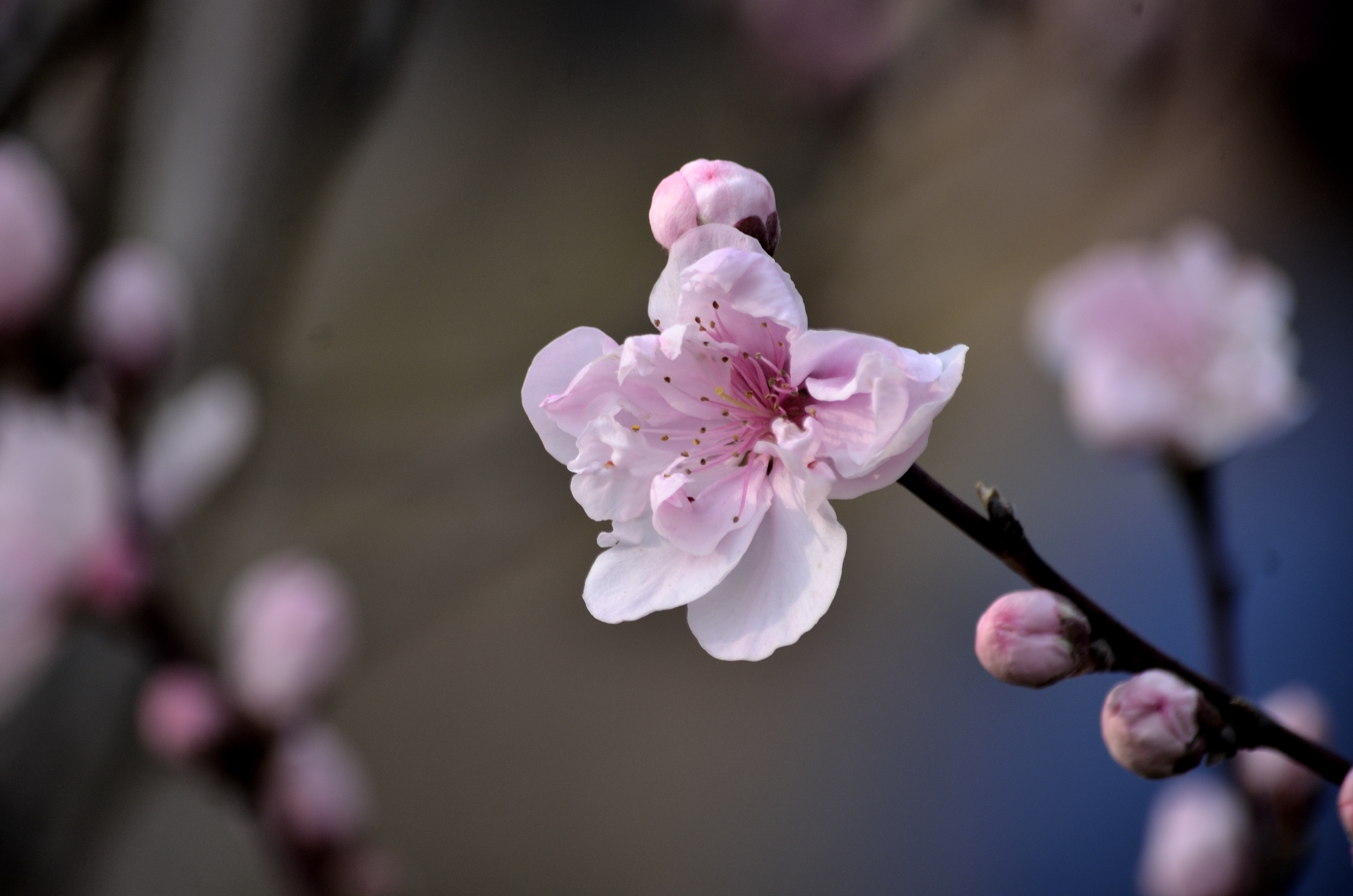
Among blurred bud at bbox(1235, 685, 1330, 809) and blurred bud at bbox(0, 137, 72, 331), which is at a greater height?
blurred bud at bbox(0, 137, 72, 331)

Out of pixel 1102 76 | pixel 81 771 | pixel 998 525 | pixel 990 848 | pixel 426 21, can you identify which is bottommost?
pixel 990 848

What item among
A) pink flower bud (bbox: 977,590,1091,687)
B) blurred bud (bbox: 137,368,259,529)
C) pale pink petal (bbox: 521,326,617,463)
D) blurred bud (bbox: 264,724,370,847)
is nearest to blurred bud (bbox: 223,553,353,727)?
blurred bud (bbox: 264,724,370,847)

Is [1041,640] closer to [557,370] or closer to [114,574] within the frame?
[557,370]

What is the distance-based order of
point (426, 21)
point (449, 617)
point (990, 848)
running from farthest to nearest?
point (449, 617)
point (990, 848)
point (426, 21)

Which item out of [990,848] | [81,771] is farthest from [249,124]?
[990,848]

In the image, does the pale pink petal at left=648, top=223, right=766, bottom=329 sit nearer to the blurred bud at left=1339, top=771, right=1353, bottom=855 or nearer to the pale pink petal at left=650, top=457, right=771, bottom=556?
the pale pink petal at left=650, top=457, right=771, bottom=556

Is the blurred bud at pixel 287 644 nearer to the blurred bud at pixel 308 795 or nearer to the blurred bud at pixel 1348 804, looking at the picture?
the blurred bud at pixel 308 795

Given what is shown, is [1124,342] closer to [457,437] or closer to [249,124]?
[457,437]
